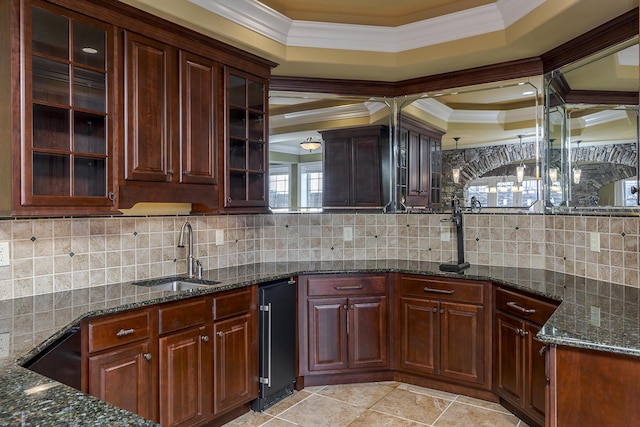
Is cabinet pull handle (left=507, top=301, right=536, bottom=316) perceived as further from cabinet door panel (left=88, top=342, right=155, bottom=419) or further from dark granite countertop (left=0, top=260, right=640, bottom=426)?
cabinet door panel (left=88, top=342, right=155, bottom=419)

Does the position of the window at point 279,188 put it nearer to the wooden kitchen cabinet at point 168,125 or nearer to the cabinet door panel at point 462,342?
the wooden kitchen cabinet at point 168,125

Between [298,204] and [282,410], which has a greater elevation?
[298,204]

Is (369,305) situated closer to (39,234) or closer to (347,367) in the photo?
(347,367)

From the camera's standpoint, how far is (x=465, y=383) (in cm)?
316

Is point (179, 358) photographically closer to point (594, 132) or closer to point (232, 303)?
point (232, 303)

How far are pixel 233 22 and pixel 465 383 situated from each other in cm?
294

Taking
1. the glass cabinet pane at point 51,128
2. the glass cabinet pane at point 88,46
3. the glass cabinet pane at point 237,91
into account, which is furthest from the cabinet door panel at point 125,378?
the glass cabinet pane at point 237,91

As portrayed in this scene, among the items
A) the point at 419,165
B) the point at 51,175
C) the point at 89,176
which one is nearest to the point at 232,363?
the point at 89,176

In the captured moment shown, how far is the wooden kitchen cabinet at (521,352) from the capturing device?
101 inches

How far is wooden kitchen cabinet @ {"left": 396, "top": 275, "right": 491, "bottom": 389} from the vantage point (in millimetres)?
3076

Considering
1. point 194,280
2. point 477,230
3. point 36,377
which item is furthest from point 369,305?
point 36,377

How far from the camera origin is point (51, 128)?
7.01 ft

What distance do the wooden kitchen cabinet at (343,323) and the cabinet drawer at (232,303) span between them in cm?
55

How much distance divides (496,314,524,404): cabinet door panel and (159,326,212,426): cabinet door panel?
1.88 metres
